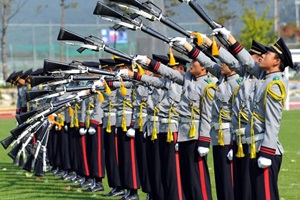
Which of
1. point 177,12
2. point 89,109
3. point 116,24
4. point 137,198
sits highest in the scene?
point 177,12

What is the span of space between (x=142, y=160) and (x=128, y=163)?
532 millimetres

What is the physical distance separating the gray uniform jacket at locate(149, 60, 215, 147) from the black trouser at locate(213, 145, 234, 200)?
205mm

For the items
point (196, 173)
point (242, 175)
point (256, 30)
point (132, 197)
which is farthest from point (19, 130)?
point (256, 30)

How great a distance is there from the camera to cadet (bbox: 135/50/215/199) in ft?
31.4

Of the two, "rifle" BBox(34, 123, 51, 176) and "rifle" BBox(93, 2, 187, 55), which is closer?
"rifle" BBox(93, 2, 187, 55)

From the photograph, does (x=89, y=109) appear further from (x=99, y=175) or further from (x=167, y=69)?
(x=167, y=69)

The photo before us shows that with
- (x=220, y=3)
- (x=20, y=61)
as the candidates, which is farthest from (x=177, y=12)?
(x=20, y=61)

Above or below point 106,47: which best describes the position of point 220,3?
above

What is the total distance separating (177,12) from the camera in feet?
170

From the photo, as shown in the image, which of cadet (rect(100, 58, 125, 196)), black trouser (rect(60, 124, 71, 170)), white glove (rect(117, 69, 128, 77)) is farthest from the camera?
black trouser (rect(60, 124, 71, 170))

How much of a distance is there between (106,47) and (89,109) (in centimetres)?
367

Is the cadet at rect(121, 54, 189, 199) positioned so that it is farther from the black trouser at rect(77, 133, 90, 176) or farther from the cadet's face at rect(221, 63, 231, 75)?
the black trouser at rect(77, 133, 90, 176)

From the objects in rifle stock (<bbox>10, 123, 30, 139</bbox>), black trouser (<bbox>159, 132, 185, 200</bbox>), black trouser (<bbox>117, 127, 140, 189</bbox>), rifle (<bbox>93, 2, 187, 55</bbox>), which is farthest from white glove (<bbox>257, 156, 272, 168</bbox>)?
rifle stock (<bbox>10, 123, 30, 139</bbox>)

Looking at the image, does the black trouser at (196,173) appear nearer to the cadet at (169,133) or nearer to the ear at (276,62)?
the cadet at (169,133)
